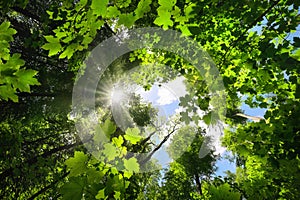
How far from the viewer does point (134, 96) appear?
13.1 m

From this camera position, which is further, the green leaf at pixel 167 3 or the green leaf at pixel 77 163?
the green leaf at pixel 167 3

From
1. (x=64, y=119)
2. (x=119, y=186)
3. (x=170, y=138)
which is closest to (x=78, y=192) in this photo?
(x=119, y=186)

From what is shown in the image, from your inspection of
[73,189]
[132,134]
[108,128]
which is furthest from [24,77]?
[132,134]

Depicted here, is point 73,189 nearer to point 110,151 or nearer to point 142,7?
point 110,151

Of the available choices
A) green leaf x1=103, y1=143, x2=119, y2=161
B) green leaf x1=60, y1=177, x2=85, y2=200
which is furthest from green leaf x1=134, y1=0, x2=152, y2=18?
green leaf x1=60, y1=177, x2=85, y2=200

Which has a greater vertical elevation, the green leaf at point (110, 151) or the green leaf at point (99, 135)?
the green leaf at point (99, 135)

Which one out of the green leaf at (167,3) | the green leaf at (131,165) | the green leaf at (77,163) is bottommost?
the green leaf at (77,163)

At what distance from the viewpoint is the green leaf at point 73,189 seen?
1.16m

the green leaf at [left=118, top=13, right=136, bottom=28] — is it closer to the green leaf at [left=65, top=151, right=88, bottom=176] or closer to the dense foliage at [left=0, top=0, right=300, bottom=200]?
the dense foliage at [left=0, top=0, right=300, bottom=200]

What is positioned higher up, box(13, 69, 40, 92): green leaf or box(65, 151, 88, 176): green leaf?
box(13, 69, 40, 92): green leaf

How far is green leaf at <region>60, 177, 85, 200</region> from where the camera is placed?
116 cm

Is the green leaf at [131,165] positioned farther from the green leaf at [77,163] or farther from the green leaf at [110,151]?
the green leaf at [77,163]

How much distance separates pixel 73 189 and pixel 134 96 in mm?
11923

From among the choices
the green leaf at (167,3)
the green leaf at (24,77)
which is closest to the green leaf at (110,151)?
the green leaf at (24,77)
